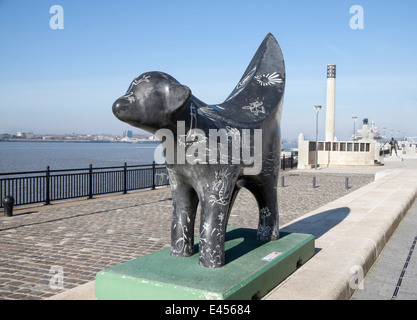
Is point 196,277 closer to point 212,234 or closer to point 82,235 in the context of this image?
point 212,234

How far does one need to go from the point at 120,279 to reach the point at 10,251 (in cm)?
395

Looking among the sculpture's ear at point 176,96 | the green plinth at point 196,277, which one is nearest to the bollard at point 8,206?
the green plinth at point 196,277

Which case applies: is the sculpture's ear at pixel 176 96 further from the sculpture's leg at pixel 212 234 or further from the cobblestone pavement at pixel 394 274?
the cobblestone pavement at pixel 394 274

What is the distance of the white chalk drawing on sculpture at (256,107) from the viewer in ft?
14.7

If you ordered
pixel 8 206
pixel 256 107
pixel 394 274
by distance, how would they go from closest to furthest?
1. pixel 256 107
2. pixel 394 274
3. pixel 8 206

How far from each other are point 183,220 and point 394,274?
10.9 feet

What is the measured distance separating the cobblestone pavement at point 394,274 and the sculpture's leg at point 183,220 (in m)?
2.17

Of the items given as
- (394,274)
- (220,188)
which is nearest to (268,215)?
(220,188)

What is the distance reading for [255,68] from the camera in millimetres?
5023

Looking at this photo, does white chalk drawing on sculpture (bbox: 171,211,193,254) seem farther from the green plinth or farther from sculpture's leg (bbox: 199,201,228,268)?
sculpture's leg (bbox: 199,201,228,268)

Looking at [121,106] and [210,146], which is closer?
[121,106]

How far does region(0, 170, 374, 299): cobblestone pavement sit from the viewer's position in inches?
205

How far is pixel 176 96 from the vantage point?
329cm
